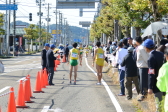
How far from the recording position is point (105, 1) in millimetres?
31578

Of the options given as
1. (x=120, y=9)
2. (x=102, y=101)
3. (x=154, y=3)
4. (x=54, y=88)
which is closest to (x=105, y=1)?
(x=120, y=9)

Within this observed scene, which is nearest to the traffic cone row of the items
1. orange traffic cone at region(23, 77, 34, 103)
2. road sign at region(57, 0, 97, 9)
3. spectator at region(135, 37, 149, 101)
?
orange traffic cone at region(23, 77, 34, 103)

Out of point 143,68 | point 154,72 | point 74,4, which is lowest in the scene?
point 143,68

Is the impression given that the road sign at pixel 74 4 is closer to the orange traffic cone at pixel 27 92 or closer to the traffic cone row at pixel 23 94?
the traffic cone row at pixel 23 94

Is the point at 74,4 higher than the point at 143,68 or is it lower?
higher

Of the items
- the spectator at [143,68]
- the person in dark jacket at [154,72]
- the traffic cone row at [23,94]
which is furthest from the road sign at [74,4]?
the person in dark jacket at [154,72]

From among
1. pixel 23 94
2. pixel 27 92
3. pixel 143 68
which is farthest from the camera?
pixel 27 92

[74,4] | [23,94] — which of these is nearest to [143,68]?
[23,94]

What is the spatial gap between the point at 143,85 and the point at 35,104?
3.35m

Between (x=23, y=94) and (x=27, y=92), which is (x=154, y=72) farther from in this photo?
(x=27, y=92)

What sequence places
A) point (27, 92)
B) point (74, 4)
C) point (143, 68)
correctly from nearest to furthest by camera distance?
point (143, 68) → point (27, 92) → point (74, 4)

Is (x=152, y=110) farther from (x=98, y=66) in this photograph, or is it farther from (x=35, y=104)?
(x=98, y=66)

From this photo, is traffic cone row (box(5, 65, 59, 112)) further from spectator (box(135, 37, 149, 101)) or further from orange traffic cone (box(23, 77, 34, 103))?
spectator (box(135, 37, 149, 101))

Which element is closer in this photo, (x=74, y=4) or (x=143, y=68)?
(x=143, y=68)
